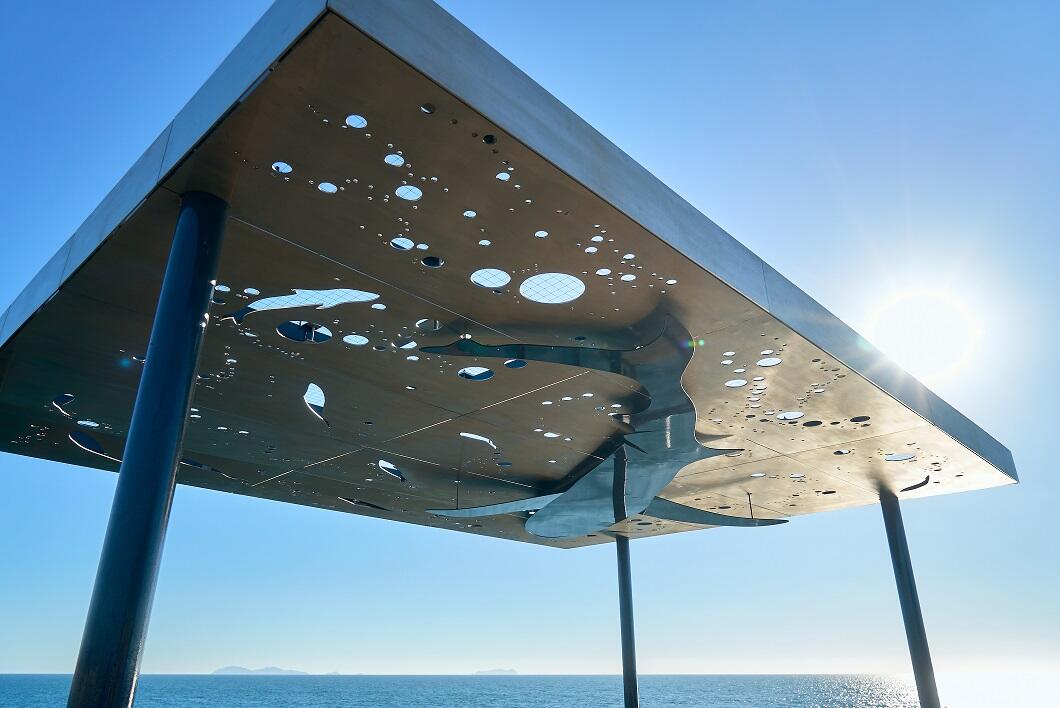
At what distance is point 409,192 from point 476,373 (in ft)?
16.6

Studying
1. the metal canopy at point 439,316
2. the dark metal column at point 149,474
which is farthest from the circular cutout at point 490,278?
the dark metal column at point 149,474

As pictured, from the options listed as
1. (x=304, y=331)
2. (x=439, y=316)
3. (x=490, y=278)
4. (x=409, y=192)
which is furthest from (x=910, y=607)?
(x=409, y=192)

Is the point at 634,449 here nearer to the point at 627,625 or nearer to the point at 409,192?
the point at 409,192

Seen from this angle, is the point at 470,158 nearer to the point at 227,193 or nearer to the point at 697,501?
the point at 227,193

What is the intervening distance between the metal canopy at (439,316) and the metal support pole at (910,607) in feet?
3.48

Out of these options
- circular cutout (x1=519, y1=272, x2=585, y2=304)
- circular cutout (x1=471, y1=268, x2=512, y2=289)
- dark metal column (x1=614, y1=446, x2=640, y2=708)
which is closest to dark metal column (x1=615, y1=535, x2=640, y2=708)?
dark metal column (x1=614, y1=446, x2=640, y2=708)

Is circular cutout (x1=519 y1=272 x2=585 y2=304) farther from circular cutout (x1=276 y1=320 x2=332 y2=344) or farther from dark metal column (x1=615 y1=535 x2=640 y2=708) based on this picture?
dark metal column (x1=615 y1=535 x2=640 y2=708)

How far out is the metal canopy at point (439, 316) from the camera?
6.29 meters

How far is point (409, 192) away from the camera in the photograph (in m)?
7.20

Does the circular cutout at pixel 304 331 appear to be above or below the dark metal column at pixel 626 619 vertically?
above

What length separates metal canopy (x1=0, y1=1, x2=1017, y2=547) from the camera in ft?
20.6

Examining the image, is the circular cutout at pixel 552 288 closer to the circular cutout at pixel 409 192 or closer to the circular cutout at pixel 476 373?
the circular cutout at pixel 409 192

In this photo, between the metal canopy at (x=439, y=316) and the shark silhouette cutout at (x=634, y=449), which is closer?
the metal canopy at (x=439, y=316)

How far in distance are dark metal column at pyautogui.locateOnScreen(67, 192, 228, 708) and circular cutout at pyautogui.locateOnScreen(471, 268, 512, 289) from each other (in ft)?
9.87
